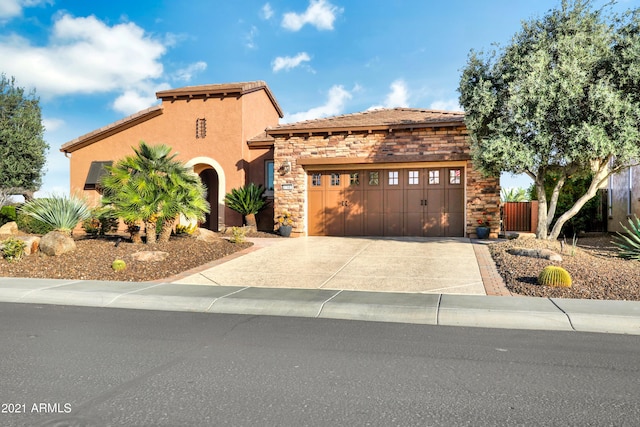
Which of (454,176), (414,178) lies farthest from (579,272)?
(414,178)

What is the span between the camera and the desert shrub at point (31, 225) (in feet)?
52.3

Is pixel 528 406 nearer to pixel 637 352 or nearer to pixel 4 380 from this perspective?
pixel 637 352

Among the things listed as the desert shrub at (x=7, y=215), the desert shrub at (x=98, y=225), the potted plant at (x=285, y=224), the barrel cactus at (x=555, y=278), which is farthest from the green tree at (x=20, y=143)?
the barrel cactus at (x=555, y=278)

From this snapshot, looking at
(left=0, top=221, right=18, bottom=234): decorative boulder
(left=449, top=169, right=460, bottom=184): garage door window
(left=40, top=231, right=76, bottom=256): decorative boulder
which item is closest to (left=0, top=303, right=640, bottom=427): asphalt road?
(left=40, top=231, right=76, bottom=256): decorative boulder

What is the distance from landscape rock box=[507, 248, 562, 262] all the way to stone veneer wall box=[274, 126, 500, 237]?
4.40 meters

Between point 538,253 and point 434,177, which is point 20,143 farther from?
point 538,253

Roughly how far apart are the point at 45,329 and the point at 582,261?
33.4ft

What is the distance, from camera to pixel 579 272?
8.55m

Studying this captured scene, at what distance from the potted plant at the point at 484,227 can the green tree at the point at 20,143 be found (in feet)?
74.3

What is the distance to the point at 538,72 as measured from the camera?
1131 centimetres

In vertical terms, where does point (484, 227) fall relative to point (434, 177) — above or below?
below

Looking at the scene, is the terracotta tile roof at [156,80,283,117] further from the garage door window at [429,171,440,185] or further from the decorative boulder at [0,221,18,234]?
the garage door window at [429,171,440,185]

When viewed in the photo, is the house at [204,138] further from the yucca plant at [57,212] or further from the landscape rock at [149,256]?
the landscape rock at [149,256]

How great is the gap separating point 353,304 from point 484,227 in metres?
9.45
